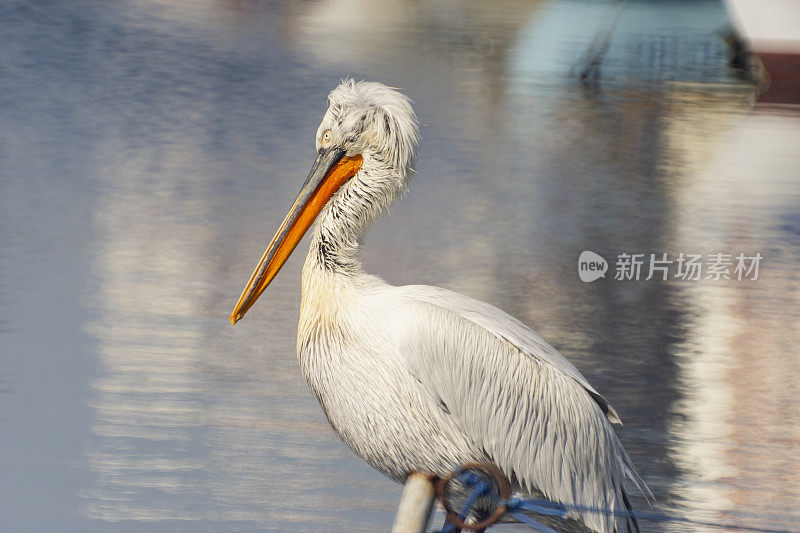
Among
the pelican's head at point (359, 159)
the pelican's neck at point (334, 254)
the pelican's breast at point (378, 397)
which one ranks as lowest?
the pelican's breast at point (378, 397)

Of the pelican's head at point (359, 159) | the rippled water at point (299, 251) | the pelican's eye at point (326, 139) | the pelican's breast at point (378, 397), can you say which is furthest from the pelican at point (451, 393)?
the rippled water at point (299, 251)

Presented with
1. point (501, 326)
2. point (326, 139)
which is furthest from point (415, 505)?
point (326, 139)

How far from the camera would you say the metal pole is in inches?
95.0

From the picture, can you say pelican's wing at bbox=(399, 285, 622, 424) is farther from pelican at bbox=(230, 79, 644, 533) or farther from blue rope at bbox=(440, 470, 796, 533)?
blue rope at bbox=(440, 470, 796, 533)

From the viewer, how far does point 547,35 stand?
41.6ft

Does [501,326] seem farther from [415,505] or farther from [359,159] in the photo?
[359,159]

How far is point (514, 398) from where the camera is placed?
246 cm

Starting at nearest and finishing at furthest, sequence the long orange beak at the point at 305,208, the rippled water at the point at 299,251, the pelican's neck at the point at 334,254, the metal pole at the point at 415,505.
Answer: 1. the metal pole at the point at 415,505
2. the pelican's neck at the point at 334,254
3. the long orange beak at the point at 305,208
4. the rippled water at the point at 299,251

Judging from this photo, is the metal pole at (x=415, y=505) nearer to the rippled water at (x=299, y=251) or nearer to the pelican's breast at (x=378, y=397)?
the pelican's breast at (x=378, y=397)

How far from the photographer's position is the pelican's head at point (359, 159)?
267 cm

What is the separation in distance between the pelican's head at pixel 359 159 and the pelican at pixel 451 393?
14 cm

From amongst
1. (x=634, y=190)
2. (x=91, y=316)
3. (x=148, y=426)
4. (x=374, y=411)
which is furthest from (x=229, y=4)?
(x=374, y=411)

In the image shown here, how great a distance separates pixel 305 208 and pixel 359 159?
186 mm

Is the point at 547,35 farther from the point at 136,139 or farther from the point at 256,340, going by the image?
the point at 256,340
